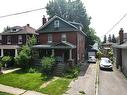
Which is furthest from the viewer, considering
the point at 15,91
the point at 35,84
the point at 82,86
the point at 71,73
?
the point at 71,73

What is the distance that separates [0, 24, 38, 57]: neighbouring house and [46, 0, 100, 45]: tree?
656 inches

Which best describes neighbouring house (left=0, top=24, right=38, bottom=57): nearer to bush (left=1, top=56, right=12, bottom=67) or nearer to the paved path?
bush (left=1, top=56, right=12, bottom=67)

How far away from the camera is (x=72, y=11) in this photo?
54281mm

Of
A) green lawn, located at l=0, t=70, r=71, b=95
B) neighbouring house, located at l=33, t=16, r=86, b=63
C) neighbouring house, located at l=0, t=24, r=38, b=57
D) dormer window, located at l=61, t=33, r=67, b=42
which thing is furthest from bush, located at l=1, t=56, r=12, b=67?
dormer window, located at l=61, t=33, r=67, b=42

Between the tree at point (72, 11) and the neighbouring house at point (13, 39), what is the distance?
1665 centimetres

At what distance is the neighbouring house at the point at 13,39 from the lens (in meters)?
37.3

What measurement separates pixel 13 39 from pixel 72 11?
20.8 metres

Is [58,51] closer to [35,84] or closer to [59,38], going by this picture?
[59,38]

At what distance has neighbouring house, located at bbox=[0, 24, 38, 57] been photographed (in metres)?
37.3

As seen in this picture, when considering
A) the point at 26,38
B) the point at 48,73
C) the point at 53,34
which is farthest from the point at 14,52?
the point at 48,73

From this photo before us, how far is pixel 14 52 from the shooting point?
124 ft

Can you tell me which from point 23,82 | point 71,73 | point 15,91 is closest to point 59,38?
point 71,73

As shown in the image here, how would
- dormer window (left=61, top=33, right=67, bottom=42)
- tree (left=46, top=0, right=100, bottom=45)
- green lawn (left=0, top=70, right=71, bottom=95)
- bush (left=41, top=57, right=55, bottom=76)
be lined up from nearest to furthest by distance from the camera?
1. green lawn (left=0, top=70, right=71, bottom=95)
2. bush (left=41, top=57, right=55, bottom=76)
3. dormer window (left=61, top=33, right=67, bottom=42)
4. tree (left=46, top=0, right=100, bottom=45)

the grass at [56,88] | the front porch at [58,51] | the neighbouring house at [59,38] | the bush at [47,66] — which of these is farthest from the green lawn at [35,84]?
the neighbouring house at [59,38]
